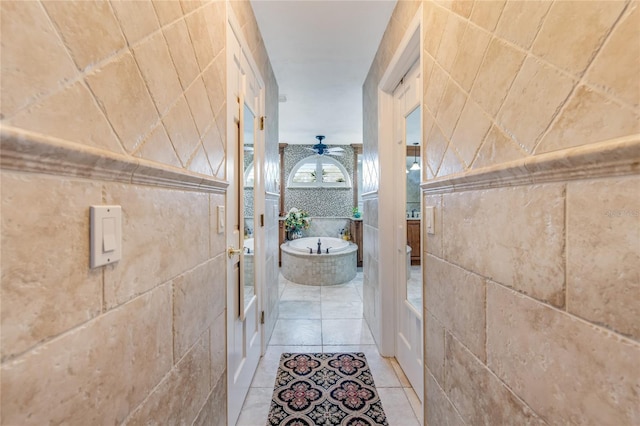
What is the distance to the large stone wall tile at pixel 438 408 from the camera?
108 cm

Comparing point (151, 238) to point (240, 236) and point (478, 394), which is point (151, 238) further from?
point (478, 394)

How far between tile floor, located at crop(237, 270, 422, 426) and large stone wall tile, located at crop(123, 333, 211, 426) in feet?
2.43

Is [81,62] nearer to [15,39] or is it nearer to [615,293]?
[15,39]

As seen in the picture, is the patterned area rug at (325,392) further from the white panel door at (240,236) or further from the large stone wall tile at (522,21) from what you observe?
the large stone wall tile at (522,21)

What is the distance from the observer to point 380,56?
2.26 metres

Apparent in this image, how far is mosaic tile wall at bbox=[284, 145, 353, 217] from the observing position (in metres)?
6.41

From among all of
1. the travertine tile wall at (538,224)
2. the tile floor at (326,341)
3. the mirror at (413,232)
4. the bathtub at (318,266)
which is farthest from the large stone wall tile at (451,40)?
the bathtub at (318,266)

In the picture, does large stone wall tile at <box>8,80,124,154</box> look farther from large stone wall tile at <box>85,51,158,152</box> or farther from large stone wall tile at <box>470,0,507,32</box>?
large stone wall tile at <box>470,0,507,32</box>

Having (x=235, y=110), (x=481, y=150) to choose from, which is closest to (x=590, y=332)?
(x=481, y=150)

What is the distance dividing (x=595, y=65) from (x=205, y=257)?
1.26 m

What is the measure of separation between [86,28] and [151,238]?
1.59 ft

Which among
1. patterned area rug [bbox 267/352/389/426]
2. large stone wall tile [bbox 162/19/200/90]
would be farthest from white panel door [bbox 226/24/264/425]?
large stone wall tile [bbox 162/19/200/90]

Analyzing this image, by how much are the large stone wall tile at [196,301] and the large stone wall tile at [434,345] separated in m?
0.98

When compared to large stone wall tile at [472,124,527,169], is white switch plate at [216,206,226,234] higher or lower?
lower
